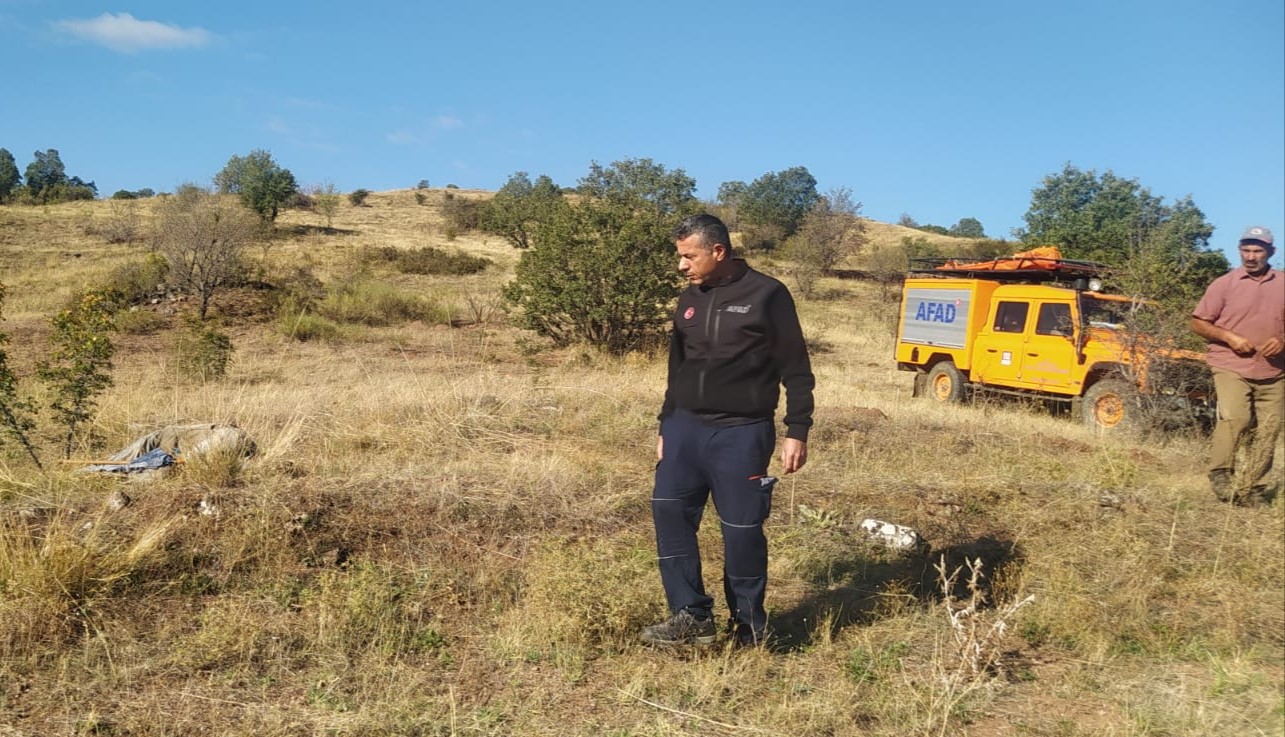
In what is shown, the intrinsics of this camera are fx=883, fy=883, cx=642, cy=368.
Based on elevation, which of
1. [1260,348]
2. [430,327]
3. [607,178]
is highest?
[607,178]

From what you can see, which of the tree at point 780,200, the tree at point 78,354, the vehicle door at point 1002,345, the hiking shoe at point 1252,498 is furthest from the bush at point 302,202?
the hiking shoe at point 1252,498

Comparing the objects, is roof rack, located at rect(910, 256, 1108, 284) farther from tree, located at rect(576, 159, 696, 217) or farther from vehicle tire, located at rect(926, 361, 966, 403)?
tree, located at rect(576, 159, 696, 217)

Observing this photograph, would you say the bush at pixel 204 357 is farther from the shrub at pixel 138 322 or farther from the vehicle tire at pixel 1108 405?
the vehicle tire at pixel 1108 405

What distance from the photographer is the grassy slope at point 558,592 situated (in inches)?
119

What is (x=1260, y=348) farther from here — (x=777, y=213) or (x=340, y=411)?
(x=777, y=213)

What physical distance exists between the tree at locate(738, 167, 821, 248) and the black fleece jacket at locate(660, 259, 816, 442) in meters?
43.9

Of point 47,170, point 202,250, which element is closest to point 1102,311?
point 202,250

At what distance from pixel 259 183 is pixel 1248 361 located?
41382mm

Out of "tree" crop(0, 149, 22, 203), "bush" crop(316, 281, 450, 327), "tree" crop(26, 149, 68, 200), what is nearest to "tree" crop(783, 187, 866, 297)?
"bush" crop(316, 281, 450, 327)

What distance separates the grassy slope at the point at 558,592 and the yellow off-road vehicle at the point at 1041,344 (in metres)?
1.75

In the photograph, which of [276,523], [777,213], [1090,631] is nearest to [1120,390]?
[1090,631]

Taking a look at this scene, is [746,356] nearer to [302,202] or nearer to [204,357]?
[204,357]

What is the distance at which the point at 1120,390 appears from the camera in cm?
970

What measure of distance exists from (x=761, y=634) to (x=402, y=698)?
136 centimetres
